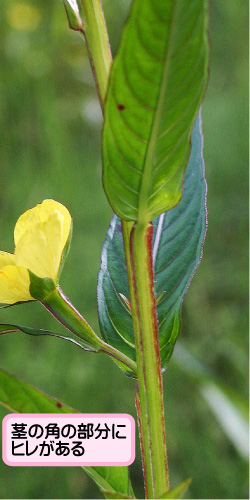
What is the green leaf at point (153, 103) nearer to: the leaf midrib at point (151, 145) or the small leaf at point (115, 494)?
the leaf midrib at point (151, 145)

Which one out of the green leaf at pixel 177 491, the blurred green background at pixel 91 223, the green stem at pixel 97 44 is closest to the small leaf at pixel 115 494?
the green leaf at pixel 177 491

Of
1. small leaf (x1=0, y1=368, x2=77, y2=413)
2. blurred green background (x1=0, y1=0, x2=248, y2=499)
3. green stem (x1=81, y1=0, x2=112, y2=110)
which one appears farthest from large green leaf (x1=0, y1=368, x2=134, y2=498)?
blurred green background (x1=0, y1=0, x2=248, y2=499)

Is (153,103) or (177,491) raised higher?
(153,103)

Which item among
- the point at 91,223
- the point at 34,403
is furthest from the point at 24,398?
the point at 91,223

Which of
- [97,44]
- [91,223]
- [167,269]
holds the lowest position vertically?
[91,223]

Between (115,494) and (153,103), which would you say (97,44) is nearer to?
(153,103)

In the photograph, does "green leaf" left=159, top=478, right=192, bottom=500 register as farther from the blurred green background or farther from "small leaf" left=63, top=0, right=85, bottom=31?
the blurred green background

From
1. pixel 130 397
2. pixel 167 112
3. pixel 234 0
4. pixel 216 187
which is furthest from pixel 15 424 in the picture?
pixel 234 0
